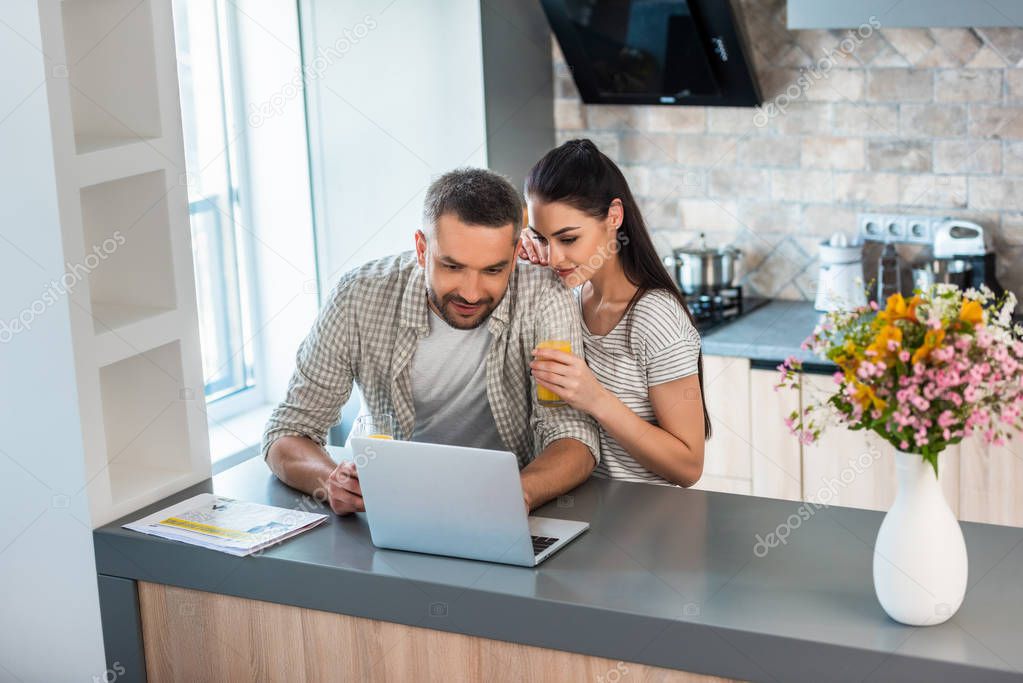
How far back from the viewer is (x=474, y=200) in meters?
2.24

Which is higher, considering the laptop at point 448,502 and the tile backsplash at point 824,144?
the tile backsplash at point 824,144

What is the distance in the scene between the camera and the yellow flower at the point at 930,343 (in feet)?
5.06

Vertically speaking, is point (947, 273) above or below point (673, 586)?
above

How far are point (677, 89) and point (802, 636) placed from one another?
257 cm

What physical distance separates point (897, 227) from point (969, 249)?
0.26 meters

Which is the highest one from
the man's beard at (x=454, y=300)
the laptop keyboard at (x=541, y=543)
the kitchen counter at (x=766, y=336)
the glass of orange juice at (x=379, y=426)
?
the man's beard at (x=454, y=300)

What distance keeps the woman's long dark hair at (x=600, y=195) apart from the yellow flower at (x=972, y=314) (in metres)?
0.94

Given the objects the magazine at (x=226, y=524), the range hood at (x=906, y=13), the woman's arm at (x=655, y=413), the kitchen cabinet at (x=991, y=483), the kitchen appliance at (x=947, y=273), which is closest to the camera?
the magazine at (x=226, y=524)

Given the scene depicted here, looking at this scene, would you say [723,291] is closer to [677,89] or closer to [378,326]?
[677,89]

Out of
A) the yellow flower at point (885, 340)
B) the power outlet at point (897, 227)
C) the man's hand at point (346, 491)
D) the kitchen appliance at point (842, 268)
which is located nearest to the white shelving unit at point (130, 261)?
the man's hand at point (346, 491)

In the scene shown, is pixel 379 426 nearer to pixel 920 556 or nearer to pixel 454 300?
pixel 454 300

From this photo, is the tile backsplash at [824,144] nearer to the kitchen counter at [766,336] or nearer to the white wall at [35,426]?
the kitchen counter at [766,336]

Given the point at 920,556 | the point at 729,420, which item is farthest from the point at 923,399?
the point at 729,420

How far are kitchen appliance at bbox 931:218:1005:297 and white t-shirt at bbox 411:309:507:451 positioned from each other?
179 centimetres
